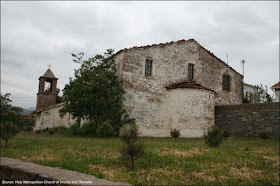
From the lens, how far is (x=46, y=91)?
1323 inches

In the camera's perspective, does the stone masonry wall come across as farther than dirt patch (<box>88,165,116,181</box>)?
Yes

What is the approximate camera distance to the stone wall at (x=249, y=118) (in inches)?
571

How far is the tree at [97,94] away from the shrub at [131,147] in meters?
9.14

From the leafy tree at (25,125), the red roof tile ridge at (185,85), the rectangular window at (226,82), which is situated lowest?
the leafy tree at (25,125)

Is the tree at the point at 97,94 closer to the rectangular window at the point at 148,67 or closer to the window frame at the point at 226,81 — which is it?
the rectangular window at the point at 148,67

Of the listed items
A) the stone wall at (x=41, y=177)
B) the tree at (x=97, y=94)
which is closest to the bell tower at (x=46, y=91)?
the tree at (x=97, y=94)

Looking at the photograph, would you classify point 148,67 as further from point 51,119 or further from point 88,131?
point 51,119

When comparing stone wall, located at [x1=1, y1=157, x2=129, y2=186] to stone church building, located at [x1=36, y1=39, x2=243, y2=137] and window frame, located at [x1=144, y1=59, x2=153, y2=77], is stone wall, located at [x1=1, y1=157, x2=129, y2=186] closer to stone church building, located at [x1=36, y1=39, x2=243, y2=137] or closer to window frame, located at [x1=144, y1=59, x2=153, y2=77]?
stone church building, located at [x1=36, y1=39, x2=243, y2=137]

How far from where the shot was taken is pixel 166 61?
18.8 metres

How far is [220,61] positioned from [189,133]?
8.80m

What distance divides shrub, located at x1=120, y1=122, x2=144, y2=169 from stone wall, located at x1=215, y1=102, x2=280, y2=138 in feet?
37.5

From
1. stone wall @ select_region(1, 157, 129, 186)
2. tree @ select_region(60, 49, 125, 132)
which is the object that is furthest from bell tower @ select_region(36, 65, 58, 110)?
stone wall @ select_region(1, 157, 129, 186)

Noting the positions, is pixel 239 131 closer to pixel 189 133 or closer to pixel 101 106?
pixel 189 133

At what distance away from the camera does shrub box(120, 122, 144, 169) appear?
588 centimetres
